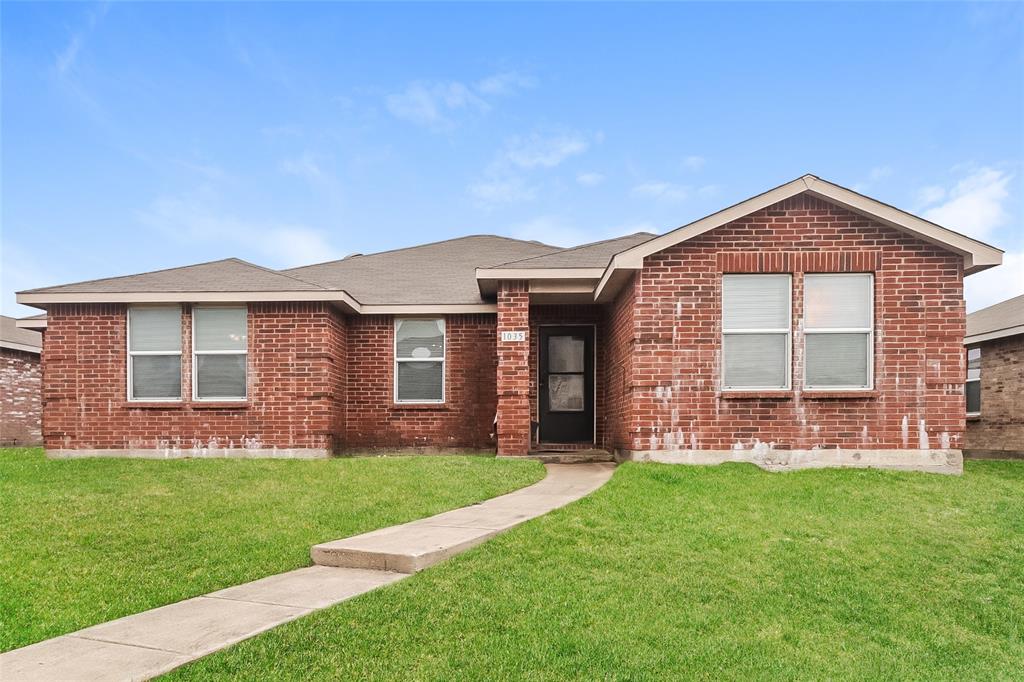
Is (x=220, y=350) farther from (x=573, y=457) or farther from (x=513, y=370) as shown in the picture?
(x=573, y=457)

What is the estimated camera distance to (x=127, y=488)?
28.2 ft

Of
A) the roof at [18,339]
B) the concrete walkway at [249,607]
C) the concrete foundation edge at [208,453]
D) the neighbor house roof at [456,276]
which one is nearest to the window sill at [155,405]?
the concrete foundation edge at [208,453]

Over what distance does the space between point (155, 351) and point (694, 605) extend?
1089 cm

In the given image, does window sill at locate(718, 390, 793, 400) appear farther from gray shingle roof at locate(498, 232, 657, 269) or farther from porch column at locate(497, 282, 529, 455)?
porch column at locate(497, 282, 529, 455)

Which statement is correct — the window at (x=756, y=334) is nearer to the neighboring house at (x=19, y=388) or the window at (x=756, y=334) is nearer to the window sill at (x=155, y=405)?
the window sill at (x=155, y=405)

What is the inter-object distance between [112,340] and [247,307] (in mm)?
2488

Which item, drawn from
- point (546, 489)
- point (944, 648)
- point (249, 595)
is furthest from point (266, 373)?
point (944, 648)

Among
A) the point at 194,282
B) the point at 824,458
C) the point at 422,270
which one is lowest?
the point at 824,458

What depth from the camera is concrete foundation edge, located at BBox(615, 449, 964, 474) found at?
32.0 feet

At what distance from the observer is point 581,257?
12.2 meters

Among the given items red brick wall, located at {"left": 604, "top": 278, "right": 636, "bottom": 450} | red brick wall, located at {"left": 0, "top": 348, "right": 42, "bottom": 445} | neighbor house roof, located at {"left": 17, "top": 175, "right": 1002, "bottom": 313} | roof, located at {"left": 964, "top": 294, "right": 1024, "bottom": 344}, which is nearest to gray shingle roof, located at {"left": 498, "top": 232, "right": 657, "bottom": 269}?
neighbor house roof, located at {"left": 17, "top": 175, "right": 1002, "bottom": 313}

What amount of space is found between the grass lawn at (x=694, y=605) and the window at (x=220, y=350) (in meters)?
7.61

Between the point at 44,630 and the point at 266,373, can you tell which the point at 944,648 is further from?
the point at 266,373

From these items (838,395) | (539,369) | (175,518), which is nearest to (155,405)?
(175,518)
